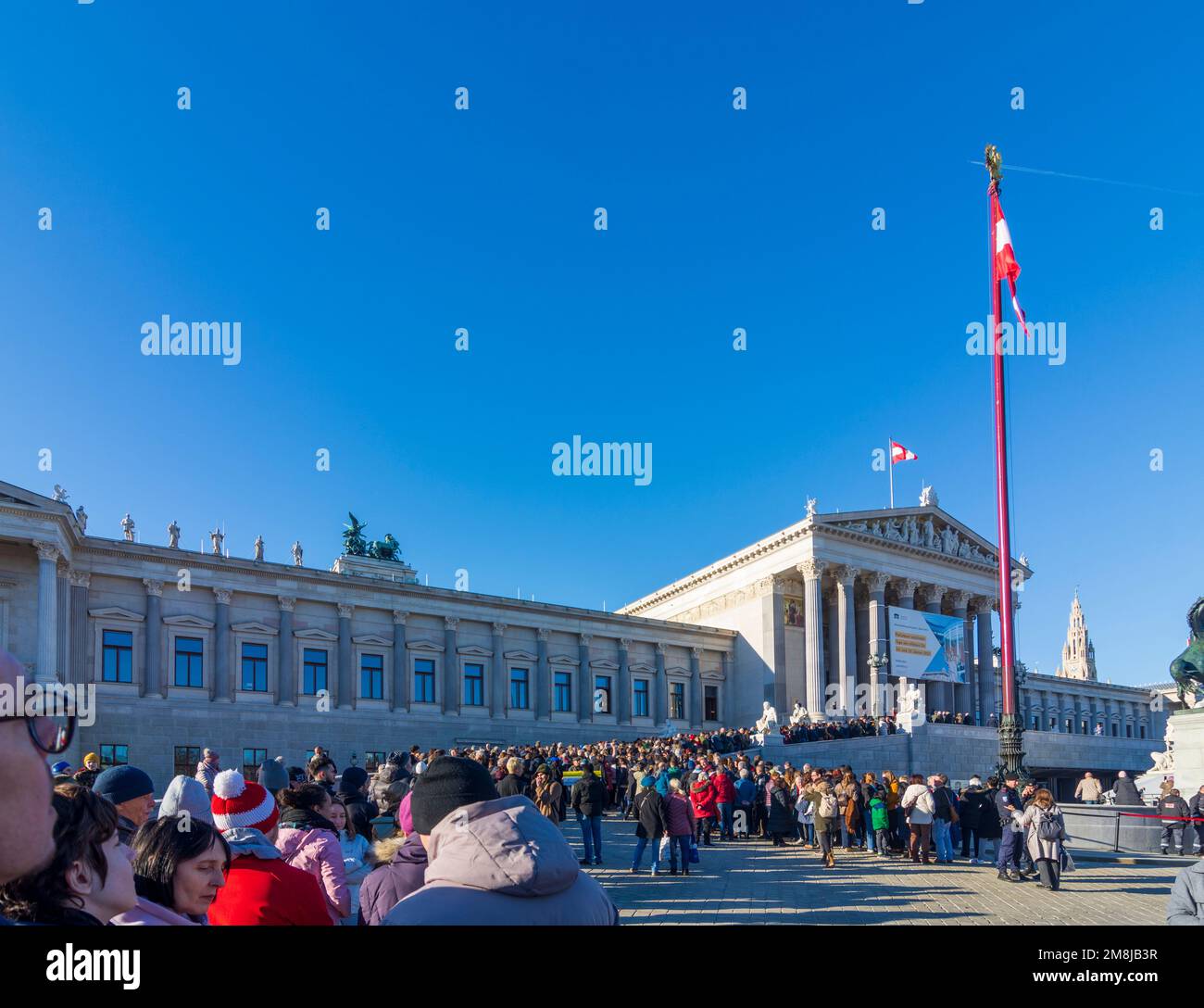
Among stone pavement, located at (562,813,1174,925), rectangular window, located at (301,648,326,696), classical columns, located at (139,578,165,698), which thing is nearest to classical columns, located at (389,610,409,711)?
rectangular window, located at (301,648,326,696)

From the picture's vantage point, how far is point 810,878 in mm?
16781

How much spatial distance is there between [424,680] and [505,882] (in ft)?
155

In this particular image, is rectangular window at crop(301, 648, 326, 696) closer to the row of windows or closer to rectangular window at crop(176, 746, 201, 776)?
the row of windows

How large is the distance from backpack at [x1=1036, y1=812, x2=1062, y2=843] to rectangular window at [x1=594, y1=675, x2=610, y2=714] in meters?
39.4

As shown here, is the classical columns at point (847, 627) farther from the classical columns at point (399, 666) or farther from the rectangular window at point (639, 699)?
the classical columns at point (399, 666)

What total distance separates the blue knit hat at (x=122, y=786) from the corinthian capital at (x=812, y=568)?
5124 cm

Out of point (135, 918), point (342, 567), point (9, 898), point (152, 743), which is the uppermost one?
point (342, 567)

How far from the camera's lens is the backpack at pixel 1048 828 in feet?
50.9

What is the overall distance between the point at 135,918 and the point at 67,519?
38.6m

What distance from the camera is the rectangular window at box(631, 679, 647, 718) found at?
183 ft

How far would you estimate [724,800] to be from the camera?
23281mm

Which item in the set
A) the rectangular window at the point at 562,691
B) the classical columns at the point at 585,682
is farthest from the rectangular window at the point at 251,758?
the classical columns at the point at 585,682
